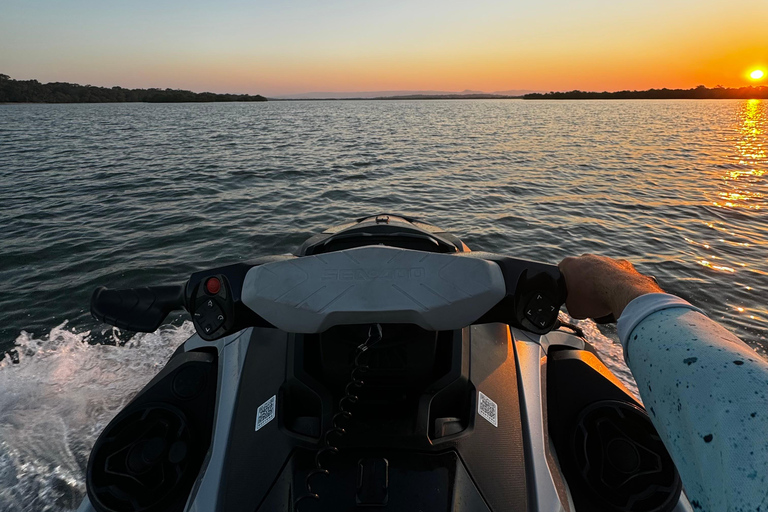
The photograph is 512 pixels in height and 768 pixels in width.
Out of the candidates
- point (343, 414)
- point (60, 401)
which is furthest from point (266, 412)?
point (60, 401)

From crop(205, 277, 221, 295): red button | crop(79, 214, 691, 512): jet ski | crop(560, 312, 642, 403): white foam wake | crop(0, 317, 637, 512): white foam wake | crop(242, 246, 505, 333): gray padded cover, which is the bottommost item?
crop(560, 312, 642, 403): white foam wake

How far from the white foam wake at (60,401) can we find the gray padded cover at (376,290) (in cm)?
255

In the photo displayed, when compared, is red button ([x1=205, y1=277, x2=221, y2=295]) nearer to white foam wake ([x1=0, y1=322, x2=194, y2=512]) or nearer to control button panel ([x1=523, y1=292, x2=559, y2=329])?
control button panel ([x1=523, y1=292, x2=559, y2=329])

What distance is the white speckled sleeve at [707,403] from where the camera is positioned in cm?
66

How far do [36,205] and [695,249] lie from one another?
47.8 ft

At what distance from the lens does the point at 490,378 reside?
1944 millimetres

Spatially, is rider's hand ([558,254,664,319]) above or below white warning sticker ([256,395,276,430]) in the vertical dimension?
above

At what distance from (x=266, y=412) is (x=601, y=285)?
1380 millimetres

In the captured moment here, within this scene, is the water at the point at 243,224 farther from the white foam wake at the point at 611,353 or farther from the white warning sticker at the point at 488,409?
the white warning sticker at the point at 488,409

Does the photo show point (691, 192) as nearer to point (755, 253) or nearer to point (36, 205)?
point (755, 253)

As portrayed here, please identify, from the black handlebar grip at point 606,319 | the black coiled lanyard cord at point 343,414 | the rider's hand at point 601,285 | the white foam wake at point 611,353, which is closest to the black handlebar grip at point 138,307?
the black coiled lanyard cord at point 343,414

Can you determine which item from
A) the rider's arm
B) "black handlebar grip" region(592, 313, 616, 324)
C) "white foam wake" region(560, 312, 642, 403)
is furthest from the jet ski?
"white foam wake" region(560, 312, 642, 403)

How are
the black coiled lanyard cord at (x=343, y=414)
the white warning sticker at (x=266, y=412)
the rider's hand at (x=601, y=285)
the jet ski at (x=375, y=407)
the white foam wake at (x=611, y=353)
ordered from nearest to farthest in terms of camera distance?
the rider's hand at (x=601, y=285)
the jet ski at (x=375, y=407)
the black coiled lanyard cord at (x=343, y=414)
the white warning sticker at (x=266, y=412)
the white foam wake at (x=611, y=353)

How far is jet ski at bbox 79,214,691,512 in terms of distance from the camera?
1.37 metres
